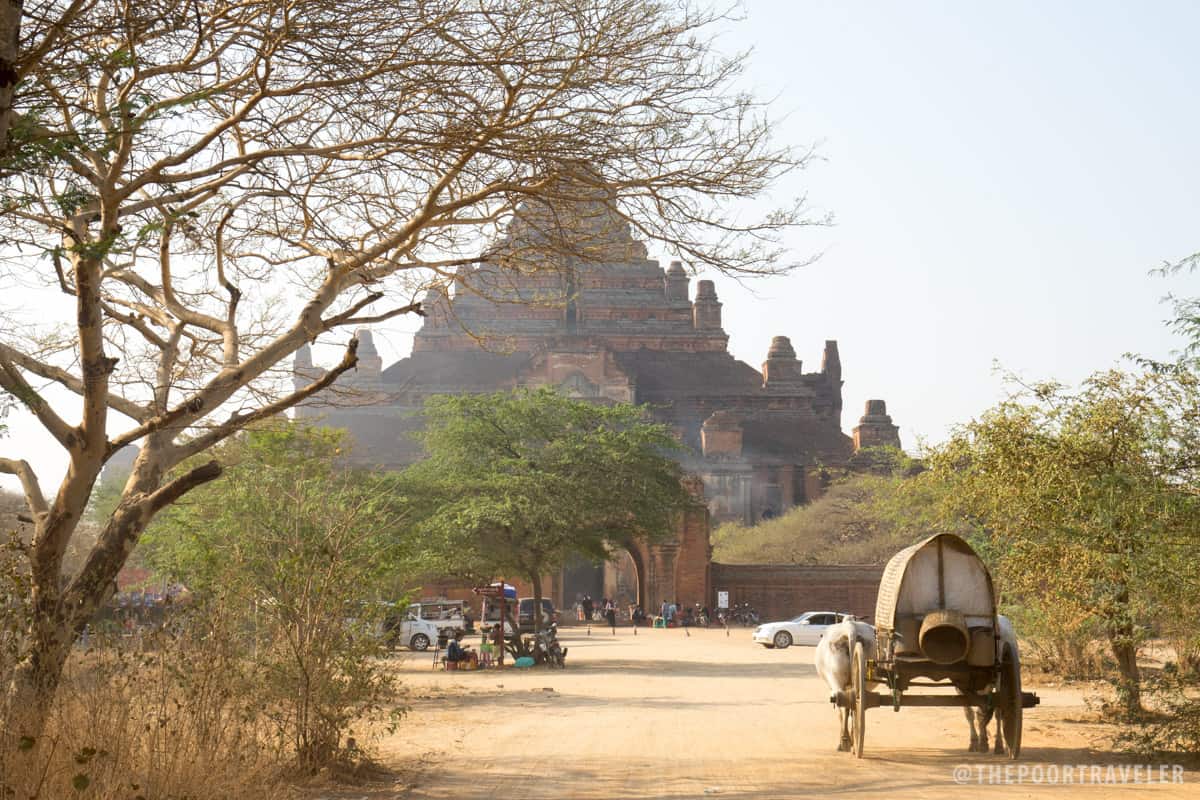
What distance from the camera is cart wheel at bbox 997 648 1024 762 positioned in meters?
10.7

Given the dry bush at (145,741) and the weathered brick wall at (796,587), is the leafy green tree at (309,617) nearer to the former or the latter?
the dry bush at (145,741)

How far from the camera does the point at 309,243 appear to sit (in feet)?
37.5

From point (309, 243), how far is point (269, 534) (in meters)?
2.69

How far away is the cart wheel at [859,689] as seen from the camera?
10859mm

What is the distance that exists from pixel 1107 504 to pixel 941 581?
1.92 meters

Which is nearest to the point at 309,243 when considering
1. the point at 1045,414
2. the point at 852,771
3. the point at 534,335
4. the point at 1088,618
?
the point at 852,771

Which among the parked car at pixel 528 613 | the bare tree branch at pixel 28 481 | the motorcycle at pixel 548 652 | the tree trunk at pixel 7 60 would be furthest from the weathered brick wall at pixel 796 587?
the tree trunk at pixel 7 60

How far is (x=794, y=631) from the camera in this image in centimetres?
3522

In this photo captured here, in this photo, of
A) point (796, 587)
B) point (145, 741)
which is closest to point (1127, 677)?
point (145, 741)

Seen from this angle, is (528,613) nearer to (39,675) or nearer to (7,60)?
(39,675)

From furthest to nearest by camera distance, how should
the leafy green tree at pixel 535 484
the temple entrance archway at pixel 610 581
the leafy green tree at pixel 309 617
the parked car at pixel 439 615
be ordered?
the temple entrance archway at pixel 610 581 < the parked car at pixel 439 615 < the leafy green tree at pixel 535 484 < the leafy green tree at pixel 309 617

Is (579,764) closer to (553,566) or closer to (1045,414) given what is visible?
(1045,414)

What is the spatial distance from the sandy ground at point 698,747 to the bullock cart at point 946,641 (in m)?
0.53

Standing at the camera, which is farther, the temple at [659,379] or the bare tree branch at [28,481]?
the temple at [659,379]
